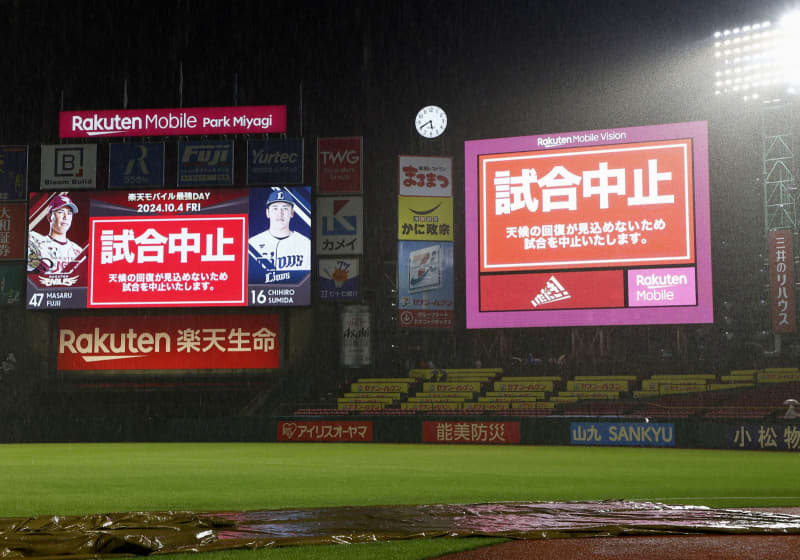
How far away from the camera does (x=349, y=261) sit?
28.8m

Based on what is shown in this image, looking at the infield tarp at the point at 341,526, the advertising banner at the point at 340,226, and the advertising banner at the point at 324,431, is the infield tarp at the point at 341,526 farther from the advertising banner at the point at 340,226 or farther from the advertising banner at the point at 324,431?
the advertising banner at the point at 340,226

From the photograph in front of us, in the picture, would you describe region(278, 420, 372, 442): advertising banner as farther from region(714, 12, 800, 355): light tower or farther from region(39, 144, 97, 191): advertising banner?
region(714, 12, 800, 355): light tower

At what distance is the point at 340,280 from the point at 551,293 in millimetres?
7188

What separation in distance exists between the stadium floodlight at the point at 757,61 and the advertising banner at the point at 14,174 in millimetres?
24442

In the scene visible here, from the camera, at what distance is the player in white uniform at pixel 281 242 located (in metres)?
28.7

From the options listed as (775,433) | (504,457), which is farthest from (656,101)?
(504,457)

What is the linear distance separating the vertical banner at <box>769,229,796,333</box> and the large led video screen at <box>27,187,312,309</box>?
1518 cm

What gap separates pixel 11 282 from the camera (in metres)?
30.2

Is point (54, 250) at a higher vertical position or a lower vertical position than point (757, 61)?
lower

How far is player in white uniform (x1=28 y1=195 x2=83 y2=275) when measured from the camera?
96.3ft

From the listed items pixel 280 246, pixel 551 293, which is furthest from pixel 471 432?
pixel 280 246

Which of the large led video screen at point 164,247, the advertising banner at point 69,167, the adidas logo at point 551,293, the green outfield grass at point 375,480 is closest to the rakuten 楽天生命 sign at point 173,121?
the advertising banner at point 69,167

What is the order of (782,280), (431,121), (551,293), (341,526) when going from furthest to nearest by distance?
(431,121), (551,293), (782,280), (341,526)

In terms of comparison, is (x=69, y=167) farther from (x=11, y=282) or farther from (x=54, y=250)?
(x=11, y=282)
